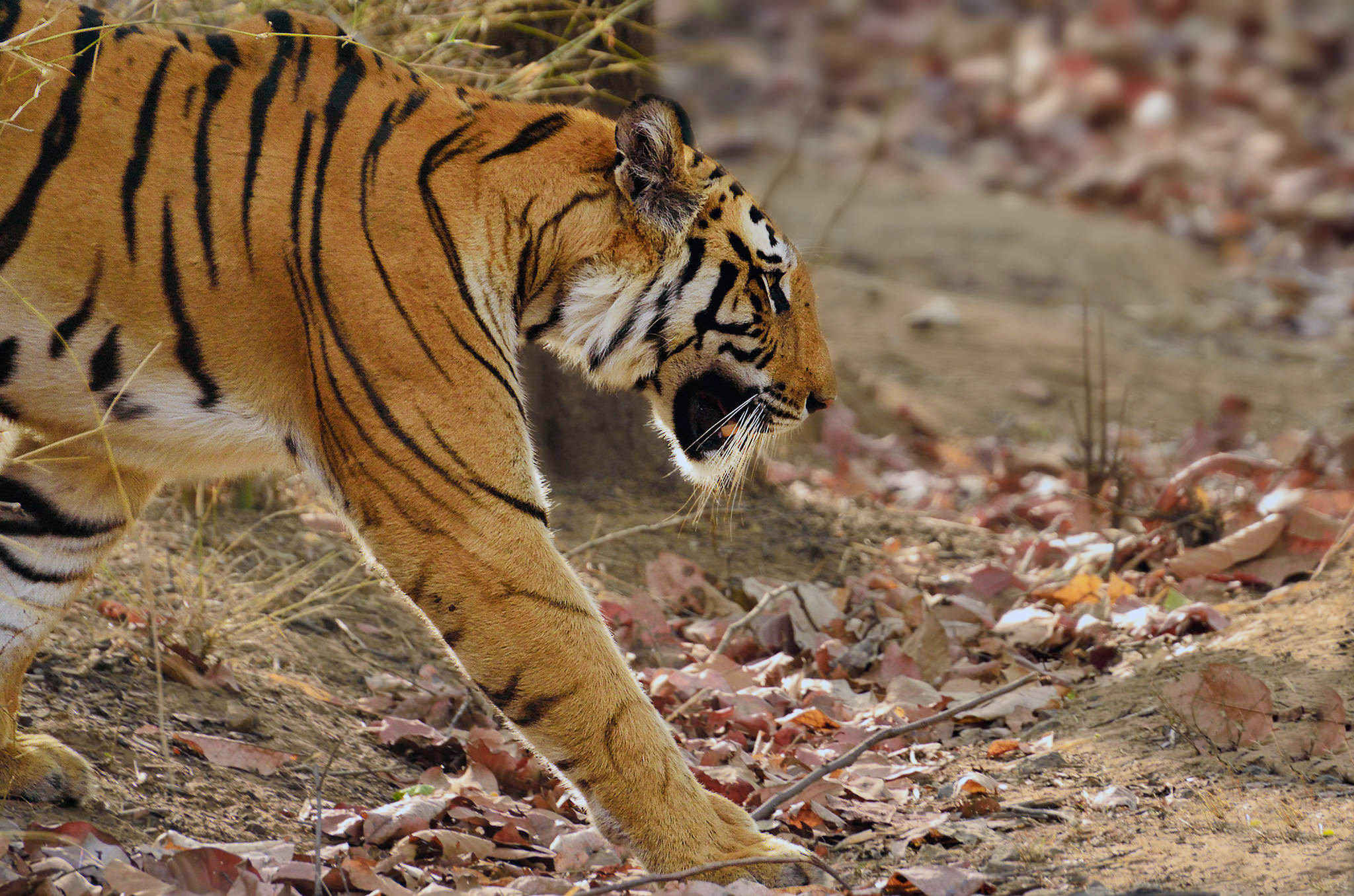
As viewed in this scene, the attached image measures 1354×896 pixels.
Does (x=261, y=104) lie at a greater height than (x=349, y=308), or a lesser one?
greater

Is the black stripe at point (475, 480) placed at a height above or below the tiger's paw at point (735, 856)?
above

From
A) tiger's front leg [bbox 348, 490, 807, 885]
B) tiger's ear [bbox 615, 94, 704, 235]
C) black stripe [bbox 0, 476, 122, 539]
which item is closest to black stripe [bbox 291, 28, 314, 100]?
tiger's ear [bbox 615, 94, 704, 235]

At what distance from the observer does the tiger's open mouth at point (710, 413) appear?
3033 millimetres

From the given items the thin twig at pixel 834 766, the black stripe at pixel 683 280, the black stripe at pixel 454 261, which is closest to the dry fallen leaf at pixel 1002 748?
the thin twig at pixel 834 766

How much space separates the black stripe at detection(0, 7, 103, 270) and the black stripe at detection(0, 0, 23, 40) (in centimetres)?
11

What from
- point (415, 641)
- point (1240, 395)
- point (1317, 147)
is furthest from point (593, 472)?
point (1317, 147)

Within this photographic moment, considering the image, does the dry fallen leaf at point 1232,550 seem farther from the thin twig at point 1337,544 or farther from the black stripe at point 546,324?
the black stripe at point 546,324

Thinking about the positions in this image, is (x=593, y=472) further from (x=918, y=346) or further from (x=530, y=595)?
(x=918, y=346)

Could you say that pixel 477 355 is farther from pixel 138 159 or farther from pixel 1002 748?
pixel 1002 748

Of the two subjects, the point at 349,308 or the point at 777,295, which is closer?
the point at 349,308

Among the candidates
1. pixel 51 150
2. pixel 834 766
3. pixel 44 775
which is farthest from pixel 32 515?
pixel 834 766

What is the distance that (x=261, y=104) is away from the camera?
2736 mm

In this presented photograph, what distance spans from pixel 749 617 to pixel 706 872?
1192mm

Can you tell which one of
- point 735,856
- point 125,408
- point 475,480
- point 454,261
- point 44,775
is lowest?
point 735,856
